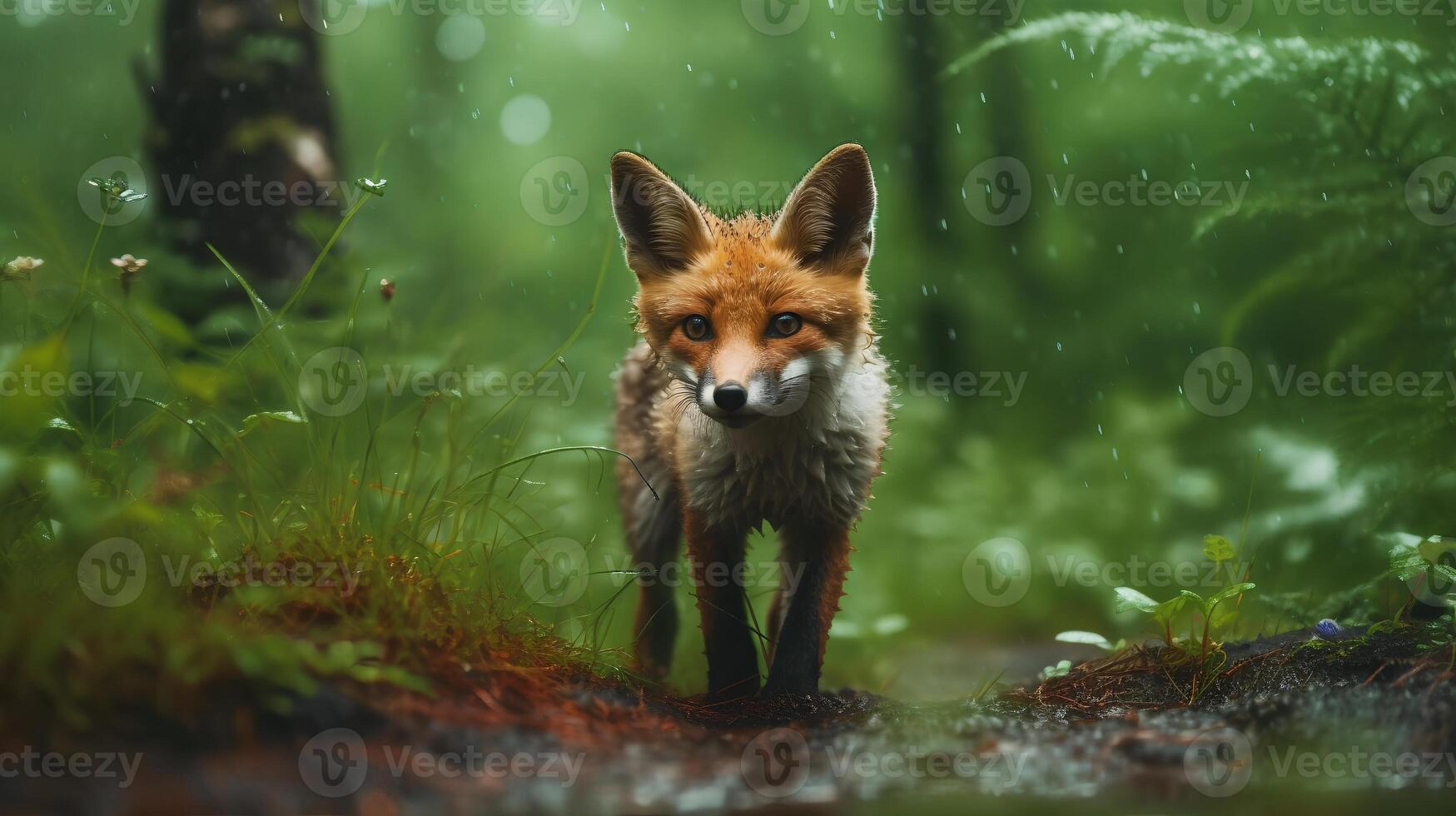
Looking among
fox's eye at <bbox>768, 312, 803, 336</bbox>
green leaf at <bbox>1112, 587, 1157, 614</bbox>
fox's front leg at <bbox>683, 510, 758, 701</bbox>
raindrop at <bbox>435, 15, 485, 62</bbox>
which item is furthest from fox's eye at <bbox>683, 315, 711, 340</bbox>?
raindrop at <bbox>435, 15, 485, 62</bbox>

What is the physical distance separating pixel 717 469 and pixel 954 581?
3.88 metres

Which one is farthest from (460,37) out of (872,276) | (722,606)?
(722,606)

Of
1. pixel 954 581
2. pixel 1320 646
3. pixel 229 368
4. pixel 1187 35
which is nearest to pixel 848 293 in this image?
pixel 1320 646

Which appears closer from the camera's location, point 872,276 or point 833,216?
point 833,216

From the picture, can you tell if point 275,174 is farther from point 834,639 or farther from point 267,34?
point 834,639

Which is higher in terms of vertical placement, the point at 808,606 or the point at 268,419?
the point at 268,419

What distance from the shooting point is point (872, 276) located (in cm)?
852

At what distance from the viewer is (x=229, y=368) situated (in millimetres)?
2795

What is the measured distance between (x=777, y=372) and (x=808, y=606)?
0.90 meters

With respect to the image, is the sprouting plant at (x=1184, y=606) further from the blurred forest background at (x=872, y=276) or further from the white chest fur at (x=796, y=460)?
the white chest fur at (x=796, y=460)

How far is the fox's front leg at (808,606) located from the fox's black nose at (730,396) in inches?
33.8

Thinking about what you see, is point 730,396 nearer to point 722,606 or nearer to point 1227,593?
point 722,606

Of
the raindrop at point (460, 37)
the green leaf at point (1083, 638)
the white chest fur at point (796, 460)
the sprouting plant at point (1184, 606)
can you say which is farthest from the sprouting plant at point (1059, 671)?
the raindrop at point (460, 37)

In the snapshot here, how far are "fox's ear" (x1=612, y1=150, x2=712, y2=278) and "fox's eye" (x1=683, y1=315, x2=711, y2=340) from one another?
324 mm
